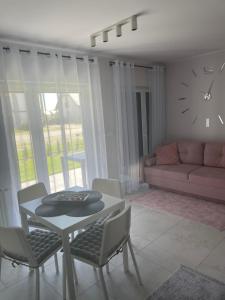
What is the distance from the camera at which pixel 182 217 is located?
317 centimetres

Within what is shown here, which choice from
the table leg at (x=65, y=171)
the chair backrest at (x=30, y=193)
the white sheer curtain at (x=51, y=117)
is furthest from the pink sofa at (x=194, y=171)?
the chair backrest at (x=30, y=193)

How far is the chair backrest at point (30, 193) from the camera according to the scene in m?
2.37

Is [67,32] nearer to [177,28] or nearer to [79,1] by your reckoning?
[79,1]

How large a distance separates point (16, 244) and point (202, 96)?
3966mm

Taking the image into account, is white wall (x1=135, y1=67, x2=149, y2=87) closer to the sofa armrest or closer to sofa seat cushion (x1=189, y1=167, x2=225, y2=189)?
the sofa armrest

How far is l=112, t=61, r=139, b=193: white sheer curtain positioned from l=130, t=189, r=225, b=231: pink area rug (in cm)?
45

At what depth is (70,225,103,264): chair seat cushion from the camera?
69.0 inches

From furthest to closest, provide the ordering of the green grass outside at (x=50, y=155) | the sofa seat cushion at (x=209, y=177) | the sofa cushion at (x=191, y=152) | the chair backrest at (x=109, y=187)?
the sofa cushion at (x=191, y=152), the sofa seat cushion at (x=209, y=177), the green grass outside at (x=50, y=155), the chair backrest at (x=109, y=187)

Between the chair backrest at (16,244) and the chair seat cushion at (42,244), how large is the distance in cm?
3

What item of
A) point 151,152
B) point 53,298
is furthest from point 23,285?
point 151,152

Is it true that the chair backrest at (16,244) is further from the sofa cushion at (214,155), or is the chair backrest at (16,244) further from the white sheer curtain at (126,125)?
the sofa cushion at (214,155)

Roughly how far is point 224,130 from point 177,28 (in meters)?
2.26

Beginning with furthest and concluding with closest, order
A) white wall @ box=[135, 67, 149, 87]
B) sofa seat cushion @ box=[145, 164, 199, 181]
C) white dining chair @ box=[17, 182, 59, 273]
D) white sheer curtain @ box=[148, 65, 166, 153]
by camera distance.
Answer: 1. white sheer curtain @ box=[148, 65, 166, 153]
2. white wall @ box=[135, 67, 149, 87]
3. sofa seat cushion @ box=[145, 164, 199, 181]
4. white dining chair @ box=[17, 182, 59, 273]

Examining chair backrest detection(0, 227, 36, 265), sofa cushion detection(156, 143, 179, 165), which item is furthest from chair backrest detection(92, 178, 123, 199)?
sofa cushion detection(156, 143, 179, 165)
